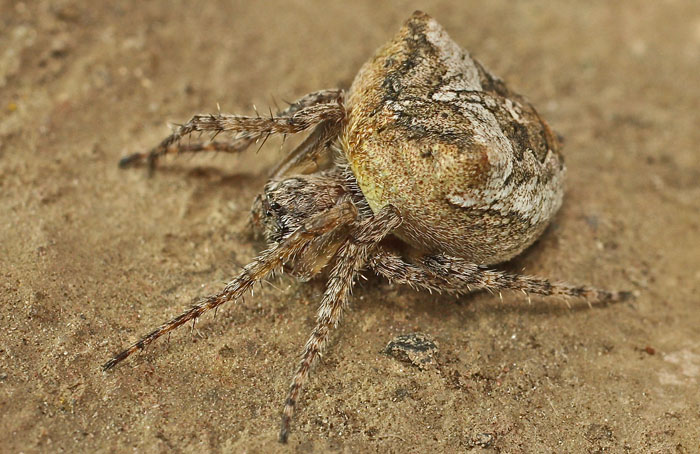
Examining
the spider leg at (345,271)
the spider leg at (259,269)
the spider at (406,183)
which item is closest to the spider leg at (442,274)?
the spider at (406,183)

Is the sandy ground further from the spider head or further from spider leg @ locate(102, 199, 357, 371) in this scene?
the spider head

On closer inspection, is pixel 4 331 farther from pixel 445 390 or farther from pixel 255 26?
pixel 255 26

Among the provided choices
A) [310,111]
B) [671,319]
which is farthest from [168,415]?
[671,319]

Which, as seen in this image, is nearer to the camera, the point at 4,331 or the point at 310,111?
the point at 4,331

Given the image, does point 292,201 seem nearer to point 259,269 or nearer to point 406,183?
point 259,269

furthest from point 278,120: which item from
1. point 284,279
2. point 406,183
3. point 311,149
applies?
point 284,279

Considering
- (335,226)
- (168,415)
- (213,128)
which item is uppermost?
(213,128)
